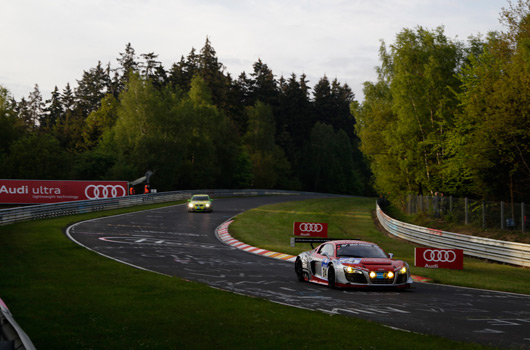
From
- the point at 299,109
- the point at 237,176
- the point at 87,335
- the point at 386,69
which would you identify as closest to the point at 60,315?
the point at 87,335

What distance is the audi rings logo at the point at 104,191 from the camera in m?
54.8

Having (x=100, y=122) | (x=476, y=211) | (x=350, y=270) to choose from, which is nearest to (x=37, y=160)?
(x=100, y=122)

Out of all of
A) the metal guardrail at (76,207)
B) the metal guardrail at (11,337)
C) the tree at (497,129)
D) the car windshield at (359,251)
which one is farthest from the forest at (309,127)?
the metal guardrail at (11,337)

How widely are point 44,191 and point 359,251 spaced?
4374cm

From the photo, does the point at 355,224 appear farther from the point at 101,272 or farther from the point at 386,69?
the point at 101,272

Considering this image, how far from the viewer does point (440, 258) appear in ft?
73.7

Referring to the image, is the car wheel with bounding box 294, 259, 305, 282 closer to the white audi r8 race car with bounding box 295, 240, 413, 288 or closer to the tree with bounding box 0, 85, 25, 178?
the white audi r8 race car with bounding box 295, 240, 413, 288

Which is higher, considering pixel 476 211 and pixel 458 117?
pixel 458 117

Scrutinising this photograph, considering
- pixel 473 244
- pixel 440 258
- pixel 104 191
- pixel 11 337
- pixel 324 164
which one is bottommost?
pixel 473 244

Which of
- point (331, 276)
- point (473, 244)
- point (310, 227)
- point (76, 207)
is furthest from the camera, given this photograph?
point (76, 207)

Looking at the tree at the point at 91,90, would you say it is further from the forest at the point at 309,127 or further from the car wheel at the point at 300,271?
the car wheel at the point at 300,271

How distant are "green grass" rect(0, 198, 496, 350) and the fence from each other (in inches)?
734

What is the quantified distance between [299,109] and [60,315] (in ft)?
426

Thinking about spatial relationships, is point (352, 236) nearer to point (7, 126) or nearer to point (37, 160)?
point (37, 160)
